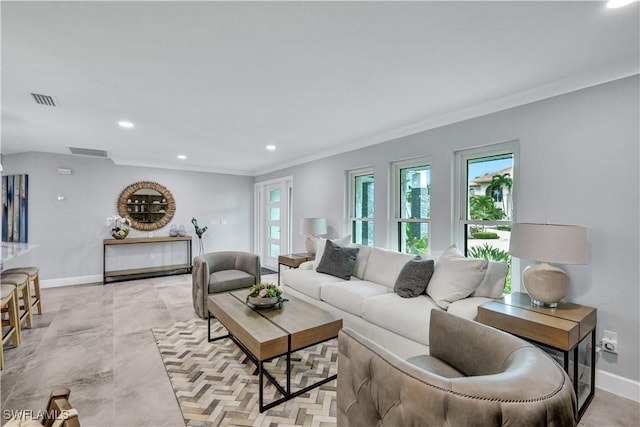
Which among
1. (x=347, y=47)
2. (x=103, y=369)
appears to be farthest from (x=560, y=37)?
(x=103, y=369)

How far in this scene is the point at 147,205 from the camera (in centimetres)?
599

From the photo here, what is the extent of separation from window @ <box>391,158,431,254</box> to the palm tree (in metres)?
0.67

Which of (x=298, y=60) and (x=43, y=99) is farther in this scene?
(x=43, y=99)

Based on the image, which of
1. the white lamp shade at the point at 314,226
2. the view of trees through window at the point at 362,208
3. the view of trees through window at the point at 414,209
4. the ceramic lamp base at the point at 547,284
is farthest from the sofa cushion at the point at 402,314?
the white lamp shade at the point at 314,226

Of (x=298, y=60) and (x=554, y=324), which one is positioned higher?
(x=298, y=60)

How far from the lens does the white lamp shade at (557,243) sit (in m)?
1.97

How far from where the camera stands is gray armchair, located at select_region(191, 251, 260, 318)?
11.6 ft

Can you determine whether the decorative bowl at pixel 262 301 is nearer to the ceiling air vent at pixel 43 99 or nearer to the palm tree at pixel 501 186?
the palm tree at pixel 501 186

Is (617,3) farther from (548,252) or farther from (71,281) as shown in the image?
(71,281)

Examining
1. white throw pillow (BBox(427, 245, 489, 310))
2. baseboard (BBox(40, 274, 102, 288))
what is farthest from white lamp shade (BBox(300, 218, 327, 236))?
baseboard (BBox(40, 274, 102, 288))

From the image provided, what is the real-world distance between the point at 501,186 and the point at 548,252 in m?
1.10

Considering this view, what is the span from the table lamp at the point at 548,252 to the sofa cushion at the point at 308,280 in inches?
76.2

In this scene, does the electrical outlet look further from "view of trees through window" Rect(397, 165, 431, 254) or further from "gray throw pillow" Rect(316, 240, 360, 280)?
"gray throw pillow" Rect(316, 240, 360, 280)

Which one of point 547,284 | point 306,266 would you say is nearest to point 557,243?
point 547,284
